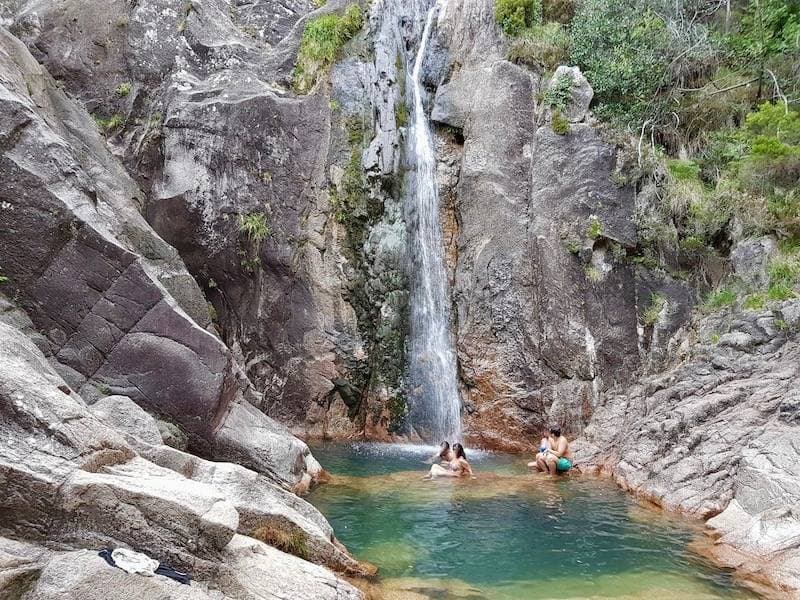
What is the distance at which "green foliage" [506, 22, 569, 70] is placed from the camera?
1845 centimetres

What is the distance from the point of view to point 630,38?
17.8 metres

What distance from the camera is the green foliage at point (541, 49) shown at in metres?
18.5

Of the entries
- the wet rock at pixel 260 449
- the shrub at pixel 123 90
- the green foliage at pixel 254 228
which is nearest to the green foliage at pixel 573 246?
the green foliage at pixel 254 228

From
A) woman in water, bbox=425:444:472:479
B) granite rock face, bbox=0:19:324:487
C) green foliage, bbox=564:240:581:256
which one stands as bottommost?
woman in water, bbox=425:444:472:479

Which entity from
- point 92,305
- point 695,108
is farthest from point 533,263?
point 92,305

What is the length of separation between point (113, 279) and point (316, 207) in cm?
784

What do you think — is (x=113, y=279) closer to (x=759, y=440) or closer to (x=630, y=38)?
(x=759, y=440)

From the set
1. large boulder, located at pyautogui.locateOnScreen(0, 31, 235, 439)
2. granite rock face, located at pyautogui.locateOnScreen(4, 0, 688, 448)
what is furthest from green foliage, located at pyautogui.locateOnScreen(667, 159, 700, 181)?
large boulder, located at pyautogui.locateOnScreen(0, 31, 235, 439)

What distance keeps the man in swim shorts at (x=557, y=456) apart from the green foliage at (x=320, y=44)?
39.9ft

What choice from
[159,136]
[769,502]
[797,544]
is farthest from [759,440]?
[159,136]

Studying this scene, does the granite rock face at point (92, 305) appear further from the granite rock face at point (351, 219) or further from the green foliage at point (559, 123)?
the green foliage at point (559, 123)

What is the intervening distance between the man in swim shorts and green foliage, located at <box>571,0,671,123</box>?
9401 millimetres

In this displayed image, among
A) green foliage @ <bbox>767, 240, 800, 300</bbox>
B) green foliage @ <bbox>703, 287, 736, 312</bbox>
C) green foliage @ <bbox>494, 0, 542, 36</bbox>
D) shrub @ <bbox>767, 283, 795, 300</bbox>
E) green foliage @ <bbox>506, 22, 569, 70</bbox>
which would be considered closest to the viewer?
shrub @ <bbox>767, 283, 795, 300</bbox>

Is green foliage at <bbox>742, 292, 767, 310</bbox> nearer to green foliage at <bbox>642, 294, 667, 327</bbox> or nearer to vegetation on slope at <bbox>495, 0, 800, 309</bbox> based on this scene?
vegetation on slope at <bbox>495, 0, 800, 309</bbox>
